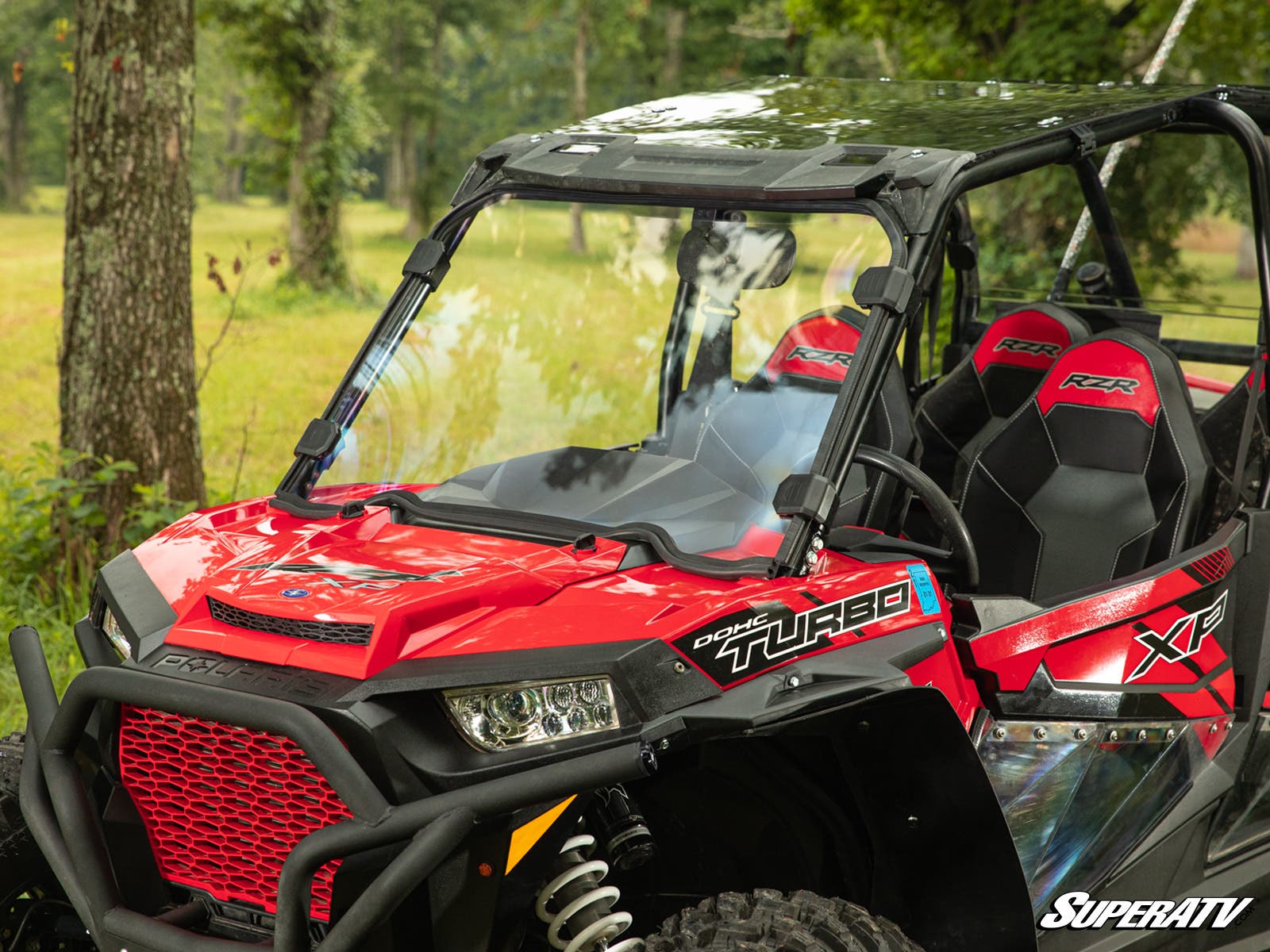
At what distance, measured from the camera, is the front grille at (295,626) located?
2.36 metres

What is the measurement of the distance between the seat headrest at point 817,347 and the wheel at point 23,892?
6.24ft

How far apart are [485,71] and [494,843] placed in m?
51.5

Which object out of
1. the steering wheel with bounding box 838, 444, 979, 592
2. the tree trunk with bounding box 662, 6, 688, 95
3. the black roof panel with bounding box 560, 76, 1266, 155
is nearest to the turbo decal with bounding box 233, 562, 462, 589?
the steering wheel with bounding box 838, 444, 979, 592

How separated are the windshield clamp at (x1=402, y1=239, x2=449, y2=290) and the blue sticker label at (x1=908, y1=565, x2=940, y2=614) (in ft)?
4.41

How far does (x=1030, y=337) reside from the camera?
14.2ft

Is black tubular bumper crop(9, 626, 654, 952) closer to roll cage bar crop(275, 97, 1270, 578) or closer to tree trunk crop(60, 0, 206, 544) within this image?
roll cage bar crop(275, 97, 1270, 578)

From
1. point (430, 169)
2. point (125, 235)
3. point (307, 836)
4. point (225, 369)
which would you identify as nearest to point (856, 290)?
point (307, 836)

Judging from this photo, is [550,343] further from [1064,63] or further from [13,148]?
[13,148]

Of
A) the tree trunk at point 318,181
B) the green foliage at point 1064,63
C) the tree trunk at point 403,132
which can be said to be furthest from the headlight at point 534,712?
the tree trunk at point 403,132

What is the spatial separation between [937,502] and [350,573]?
1195mm

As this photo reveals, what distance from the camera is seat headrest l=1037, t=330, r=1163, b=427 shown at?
3.65 meters

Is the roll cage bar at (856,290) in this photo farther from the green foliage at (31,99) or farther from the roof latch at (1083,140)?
the green foliage at (31,99)

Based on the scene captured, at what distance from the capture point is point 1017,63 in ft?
35.0

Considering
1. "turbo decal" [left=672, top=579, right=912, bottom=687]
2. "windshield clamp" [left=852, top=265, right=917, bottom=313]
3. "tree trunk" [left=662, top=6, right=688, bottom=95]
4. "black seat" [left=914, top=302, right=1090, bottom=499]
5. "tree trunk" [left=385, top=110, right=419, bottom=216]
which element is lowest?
"turbo decal" [left=672, top=579, right=912, bottom=687]
